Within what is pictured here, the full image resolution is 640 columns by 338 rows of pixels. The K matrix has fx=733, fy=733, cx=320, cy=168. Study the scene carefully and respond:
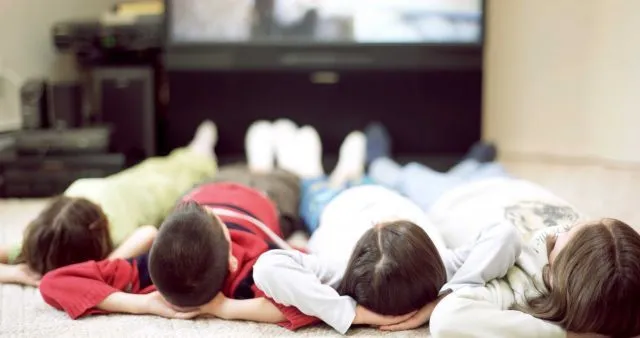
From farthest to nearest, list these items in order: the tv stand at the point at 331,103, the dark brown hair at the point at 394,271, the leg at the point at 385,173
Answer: the tv stand at the point at 331,103 → the leg at the point at 385,173 → the dark brown hair at the point at 394,271

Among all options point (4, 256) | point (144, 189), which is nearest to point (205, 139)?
point (144, 189)

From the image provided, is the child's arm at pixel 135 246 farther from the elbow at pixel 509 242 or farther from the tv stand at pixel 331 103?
the tv stand at pixel 331 103

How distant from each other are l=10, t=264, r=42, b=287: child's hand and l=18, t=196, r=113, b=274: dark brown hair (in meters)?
0.02

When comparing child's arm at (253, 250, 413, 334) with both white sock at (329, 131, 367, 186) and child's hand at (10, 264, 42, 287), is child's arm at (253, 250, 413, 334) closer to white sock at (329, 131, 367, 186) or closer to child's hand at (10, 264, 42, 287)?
child's hand at (10, 264, 42, 287)

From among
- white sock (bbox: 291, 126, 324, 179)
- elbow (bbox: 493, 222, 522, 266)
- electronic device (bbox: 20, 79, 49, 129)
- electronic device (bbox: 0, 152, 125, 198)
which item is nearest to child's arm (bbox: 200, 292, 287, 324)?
elbow (bbox: 493, 222, 522, 266)

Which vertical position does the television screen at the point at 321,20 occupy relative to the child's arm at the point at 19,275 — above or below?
above

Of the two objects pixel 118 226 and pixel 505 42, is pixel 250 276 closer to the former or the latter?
pixel 118 226

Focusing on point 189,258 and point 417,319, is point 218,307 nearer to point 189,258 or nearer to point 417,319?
point 189,258

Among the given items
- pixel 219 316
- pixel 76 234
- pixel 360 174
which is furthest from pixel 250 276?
pixel 360 174

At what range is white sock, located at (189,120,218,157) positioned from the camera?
2910 millimetres

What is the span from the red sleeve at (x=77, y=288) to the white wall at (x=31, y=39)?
1.60 metres

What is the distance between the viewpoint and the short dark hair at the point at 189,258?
1.21 metres

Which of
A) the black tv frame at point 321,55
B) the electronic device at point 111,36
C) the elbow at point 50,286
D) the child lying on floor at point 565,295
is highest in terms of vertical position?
the electronic device at point 111,36

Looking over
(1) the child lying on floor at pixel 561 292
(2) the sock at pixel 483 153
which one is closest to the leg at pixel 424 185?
(2) the sock at pixel 483 153
